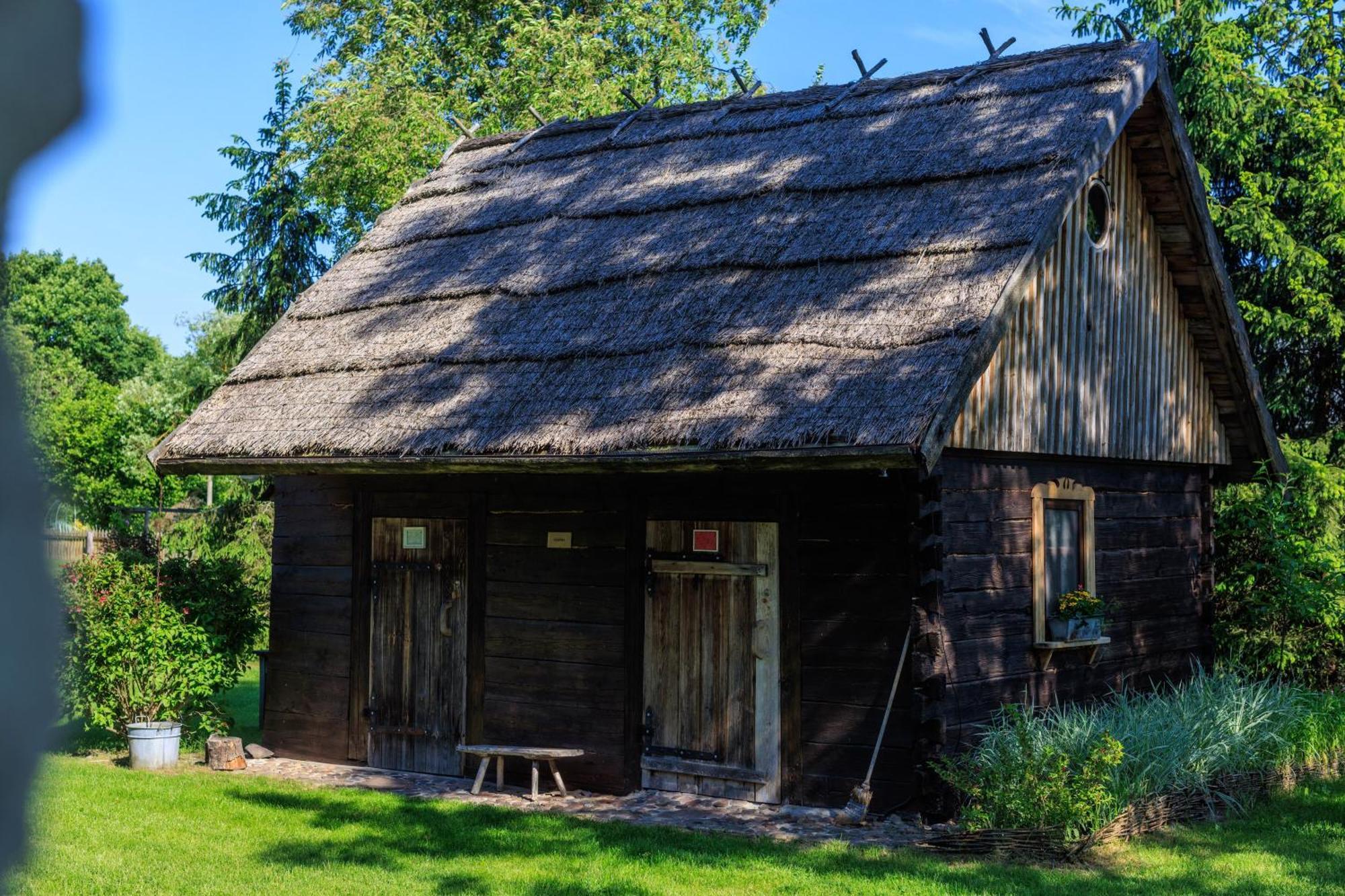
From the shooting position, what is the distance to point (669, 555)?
36.0ft

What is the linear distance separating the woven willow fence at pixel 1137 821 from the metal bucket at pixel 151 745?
6.90 m

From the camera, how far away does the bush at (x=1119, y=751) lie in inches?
350

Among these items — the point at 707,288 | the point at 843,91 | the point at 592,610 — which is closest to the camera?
the point at 707,288

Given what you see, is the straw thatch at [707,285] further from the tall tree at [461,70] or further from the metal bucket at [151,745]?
the tall tree at [461,70]

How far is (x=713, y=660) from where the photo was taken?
1072 centimetres

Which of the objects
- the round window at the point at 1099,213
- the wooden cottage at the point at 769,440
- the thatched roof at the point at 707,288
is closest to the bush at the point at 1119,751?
the wooden cottage at the point at 769,440

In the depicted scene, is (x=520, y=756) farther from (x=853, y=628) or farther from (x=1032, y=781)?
(x=1032, y=781)

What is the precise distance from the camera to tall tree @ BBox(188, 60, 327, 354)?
23297 millimetres

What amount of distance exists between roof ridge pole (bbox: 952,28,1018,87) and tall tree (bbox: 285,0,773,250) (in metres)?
9.90

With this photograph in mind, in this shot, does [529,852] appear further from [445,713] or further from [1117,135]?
[1117,135]

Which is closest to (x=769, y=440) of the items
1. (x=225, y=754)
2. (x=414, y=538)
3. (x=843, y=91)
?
(x=414, y=538)

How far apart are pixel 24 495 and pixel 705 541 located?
1015 centimetres

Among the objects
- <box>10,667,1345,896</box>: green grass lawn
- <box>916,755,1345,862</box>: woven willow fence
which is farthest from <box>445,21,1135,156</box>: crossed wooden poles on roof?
<box>10,667,1345,896</box>: green grass lawn

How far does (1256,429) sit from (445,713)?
8546mm
